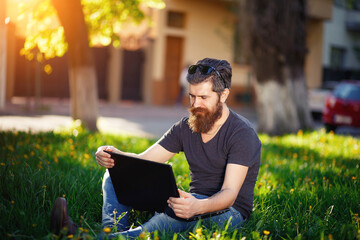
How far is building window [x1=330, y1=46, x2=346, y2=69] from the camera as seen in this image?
27.3 m

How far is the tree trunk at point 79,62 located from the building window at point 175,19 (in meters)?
12.5

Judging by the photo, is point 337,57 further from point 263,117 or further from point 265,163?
point 265,163

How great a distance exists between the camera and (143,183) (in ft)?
10.8

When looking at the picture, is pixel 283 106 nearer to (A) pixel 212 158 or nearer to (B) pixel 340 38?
(A) pixel 212 158

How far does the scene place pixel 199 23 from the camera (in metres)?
21.5

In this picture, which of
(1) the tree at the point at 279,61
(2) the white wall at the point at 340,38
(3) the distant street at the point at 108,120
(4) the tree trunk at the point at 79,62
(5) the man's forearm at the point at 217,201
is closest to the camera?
(5) the man's forearm at the point at 217,201

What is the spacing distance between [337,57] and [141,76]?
41.6 ft

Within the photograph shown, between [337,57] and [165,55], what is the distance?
38.8ft

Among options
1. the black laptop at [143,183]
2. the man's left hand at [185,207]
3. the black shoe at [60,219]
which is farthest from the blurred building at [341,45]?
the black shoe at [60,219]

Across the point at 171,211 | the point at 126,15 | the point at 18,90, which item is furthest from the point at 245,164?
the point at 18,90

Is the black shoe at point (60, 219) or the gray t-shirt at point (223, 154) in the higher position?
the gray t-shirt at point (223, 154)

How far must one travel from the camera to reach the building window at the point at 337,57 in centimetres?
2727

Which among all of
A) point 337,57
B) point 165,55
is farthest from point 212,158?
point 337,57

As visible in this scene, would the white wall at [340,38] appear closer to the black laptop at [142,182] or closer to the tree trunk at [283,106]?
the tree trunk at [283,106]
